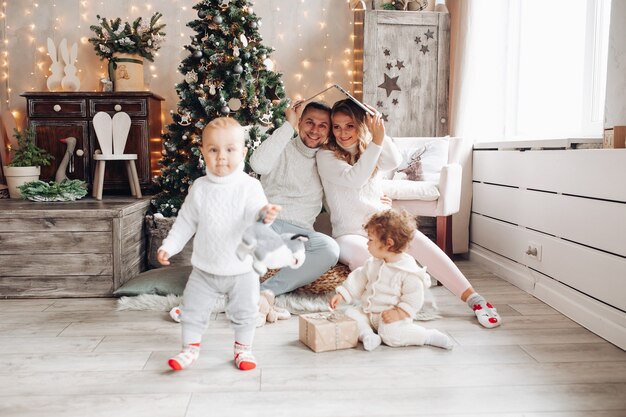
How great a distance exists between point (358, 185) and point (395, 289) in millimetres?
651

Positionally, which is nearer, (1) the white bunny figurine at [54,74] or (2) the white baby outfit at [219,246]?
(2) the white baby outfit at [219,246]

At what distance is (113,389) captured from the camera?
1.72 meters

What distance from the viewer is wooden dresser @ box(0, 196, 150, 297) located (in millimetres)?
2771

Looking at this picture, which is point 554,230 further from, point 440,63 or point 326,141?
point 440,63

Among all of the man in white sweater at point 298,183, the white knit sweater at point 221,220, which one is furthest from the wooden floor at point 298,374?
the white knit sweater at point 221,220

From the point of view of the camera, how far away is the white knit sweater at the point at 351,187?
260cm

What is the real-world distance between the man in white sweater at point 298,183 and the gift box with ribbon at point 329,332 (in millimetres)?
415

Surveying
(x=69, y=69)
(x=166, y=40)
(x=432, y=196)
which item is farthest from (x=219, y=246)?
(x=166, y=40)

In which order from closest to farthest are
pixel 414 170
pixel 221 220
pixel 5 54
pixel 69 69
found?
pixel 221 220, pixel 414 170, pixel 69 69, pixel 5 54

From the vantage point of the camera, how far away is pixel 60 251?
9.15 ft

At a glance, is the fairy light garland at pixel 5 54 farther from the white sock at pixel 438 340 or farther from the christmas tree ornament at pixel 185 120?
the white sock at pixel 438 340

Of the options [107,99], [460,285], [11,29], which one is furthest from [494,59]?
[11,29]

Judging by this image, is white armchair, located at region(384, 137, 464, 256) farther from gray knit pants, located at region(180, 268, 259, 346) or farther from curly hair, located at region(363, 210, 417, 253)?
gray knit pants, located at region(180, 268, 259, 346)

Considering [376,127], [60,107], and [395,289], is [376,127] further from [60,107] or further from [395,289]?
[60,107]
